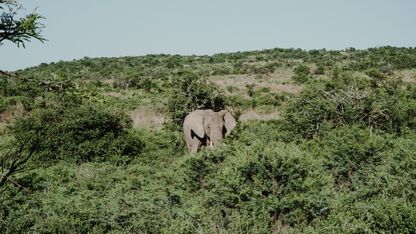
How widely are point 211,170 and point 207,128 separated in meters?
4.57

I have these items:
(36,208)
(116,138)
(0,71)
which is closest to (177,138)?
(116,138)

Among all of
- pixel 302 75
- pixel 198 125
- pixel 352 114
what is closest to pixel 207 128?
pixel 198 125

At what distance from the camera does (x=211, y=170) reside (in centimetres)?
1046

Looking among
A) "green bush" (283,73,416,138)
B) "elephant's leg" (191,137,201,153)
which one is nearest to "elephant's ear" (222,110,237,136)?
"elephant's leg" (191,137,201,153)

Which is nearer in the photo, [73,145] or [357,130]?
[357,130]

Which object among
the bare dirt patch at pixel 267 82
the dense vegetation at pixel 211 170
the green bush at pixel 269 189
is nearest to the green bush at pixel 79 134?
the dense vegetation at pixel 211 170

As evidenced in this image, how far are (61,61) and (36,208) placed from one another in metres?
68.7

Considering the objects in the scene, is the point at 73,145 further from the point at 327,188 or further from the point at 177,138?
the point at 327,188

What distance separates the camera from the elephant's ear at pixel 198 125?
48.3ft

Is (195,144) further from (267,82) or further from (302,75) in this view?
(302,75)

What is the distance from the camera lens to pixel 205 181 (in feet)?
33.7

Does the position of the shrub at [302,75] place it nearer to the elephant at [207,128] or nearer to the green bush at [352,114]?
the green bush at [352,114]

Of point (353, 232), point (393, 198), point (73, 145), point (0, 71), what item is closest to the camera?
point (0, 71)

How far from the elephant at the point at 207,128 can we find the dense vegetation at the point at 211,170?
0.59 metres
